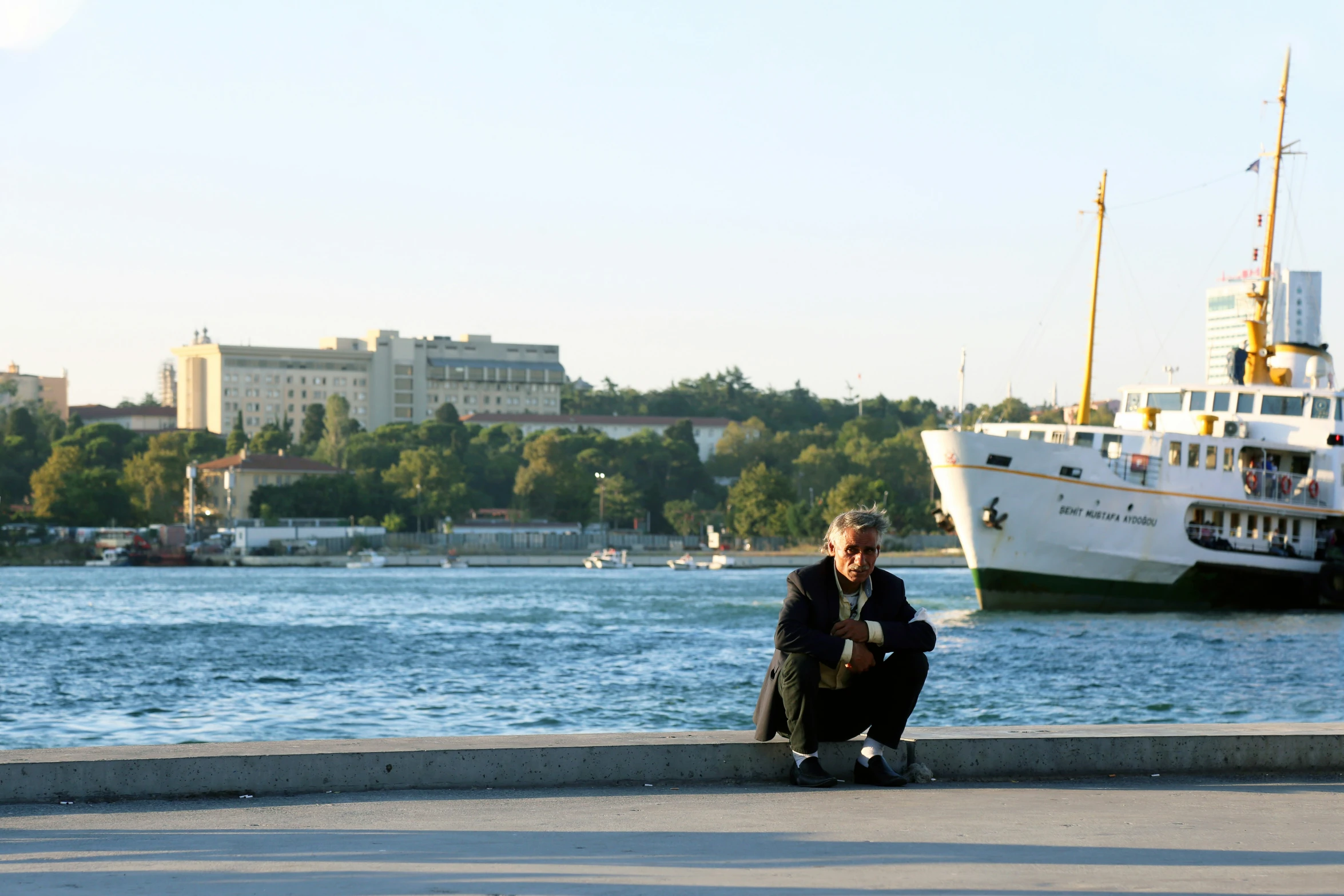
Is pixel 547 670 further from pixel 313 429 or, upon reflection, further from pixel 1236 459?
pixel 313 429

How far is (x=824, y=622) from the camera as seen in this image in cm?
735

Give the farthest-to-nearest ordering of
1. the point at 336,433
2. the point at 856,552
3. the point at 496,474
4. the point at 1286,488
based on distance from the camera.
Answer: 1. the point at 336,433
2. the point at 496,474
3. the point at 1286,488
4. the point at 856,552

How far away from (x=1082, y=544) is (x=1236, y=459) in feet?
16.2

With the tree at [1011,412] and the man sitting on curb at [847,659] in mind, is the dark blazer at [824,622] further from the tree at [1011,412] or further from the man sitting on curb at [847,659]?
the tree at [1011,412]

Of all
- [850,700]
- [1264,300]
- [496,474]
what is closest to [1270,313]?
[1264,300]

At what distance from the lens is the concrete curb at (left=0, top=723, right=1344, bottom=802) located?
23.1 ft

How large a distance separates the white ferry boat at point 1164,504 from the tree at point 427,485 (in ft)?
358

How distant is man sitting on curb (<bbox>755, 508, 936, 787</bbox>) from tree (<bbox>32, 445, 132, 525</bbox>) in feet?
457

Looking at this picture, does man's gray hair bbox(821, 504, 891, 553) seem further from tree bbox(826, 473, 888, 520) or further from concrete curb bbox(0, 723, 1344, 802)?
tree bbox(826, 473, 888, 520)

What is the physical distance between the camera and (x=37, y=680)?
97.8 ft

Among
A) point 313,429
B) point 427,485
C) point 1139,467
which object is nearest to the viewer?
point 1139,467

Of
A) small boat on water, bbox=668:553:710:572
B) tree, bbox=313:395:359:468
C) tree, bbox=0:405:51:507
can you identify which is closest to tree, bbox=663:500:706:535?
small boat on water, bbox=668:553:710:572

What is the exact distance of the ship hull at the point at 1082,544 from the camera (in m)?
42.0

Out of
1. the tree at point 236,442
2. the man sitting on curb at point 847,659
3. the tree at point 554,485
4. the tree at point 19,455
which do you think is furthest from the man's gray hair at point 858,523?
the tree at point 236,442
